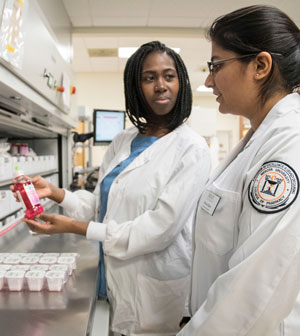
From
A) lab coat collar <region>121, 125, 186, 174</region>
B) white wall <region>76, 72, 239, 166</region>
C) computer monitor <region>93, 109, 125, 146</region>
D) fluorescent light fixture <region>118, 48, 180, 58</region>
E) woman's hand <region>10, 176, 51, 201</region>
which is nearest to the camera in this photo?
lab coat collar <region>121, 125, 186, 174</region>

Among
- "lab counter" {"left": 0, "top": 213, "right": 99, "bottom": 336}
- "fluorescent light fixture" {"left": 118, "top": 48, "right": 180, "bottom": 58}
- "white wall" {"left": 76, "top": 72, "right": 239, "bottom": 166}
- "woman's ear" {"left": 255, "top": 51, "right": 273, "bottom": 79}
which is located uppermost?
"fluorescent light fixture" {"left": 118, "top": 48, "right": 180, "bottom": 58}

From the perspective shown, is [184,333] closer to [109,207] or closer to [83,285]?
[83,285]

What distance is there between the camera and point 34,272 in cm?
95

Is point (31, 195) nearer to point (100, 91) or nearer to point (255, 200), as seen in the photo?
point (255, 200)

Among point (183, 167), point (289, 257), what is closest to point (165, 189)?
point (183, 167)

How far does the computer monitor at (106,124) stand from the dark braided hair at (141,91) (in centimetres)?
184

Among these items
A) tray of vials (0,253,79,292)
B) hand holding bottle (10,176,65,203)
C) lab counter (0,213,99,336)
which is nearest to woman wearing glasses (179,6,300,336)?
lab counter (0,213,99,336)

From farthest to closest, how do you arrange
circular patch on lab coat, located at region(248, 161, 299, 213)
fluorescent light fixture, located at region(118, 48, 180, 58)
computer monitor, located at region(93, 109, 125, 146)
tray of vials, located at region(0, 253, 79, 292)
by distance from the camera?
fluorescent light fixture, located at region(118, 48, 180, 58) → computer monitor, located at region(93, 109, 125, 146) → tray of vials, located at region(0, 253, 79, 292) → circular patch on lab coat, located at region(248, 161, 299, 213)

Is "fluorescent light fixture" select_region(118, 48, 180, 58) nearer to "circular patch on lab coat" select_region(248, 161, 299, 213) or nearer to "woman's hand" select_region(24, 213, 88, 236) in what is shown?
"woman's hand" select_region(24, 213, 88, 236)

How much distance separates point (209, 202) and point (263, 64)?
1.32 ft

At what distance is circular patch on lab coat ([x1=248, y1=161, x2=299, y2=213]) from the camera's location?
0.59 metres

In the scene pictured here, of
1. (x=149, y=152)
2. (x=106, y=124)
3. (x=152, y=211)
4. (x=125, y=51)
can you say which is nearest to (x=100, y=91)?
(x=125, y=51)

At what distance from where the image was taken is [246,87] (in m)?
0.76

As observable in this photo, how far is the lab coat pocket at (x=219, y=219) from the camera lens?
73 cm
